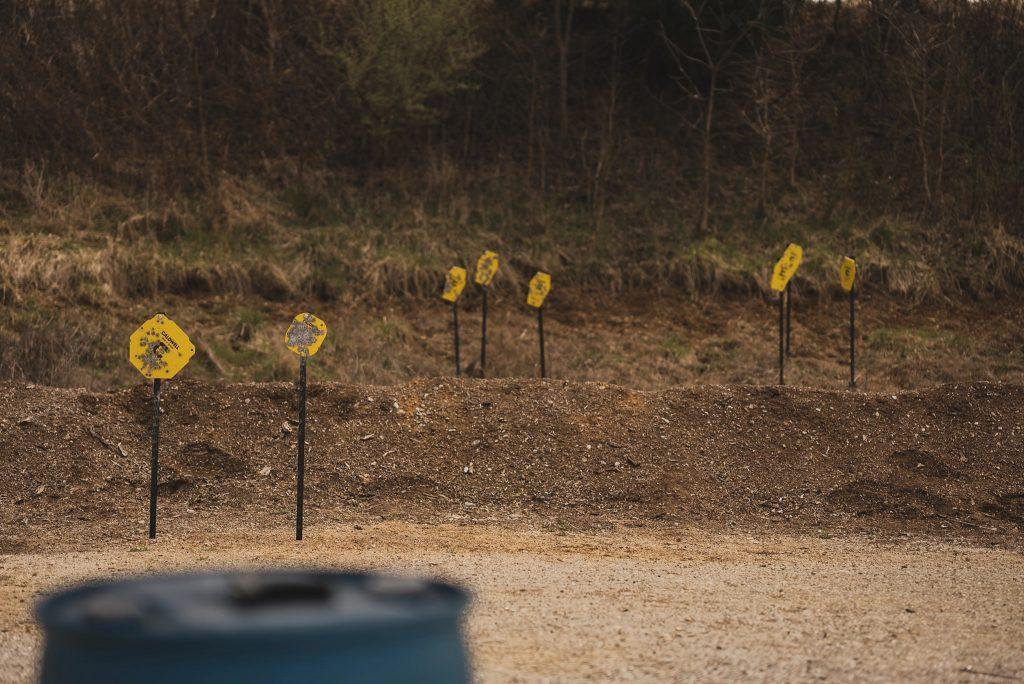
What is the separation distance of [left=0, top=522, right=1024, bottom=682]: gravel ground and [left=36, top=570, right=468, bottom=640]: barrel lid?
2930 millimetres

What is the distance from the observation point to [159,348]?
35.2 ft

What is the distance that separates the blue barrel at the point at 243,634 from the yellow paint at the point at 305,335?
7537 mm

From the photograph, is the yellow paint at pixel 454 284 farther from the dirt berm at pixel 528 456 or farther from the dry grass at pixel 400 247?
the dry grass at pixel 400 247

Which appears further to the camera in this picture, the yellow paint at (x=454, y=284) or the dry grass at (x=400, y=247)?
the dry grass at (x=400, y=247)

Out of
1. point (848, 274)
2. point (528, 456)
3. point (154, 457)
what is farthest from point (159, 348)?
point (848, 274)

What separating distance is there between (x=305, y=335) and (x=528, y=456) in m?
4.18

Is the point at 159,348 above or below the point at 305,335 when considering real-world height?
below

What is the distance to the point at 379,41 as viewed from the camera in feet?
82.5

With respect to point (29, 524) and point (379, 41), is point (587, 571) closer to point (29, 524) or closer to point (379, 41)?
point (29, 524)

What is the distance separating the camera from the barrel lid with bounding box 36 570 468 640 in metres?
2.78

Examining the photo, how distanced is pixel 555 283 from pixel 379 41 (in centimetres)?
671

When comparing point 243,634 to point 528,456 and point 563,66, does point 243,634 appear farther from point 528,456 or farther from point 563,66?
point 563,66

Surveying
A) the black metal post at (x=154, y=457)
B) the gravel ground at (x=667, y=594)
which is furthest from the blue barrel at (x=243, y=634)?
the black metal post at (x=154, y=457)

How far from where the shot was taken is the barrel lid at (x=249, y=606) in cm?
278
